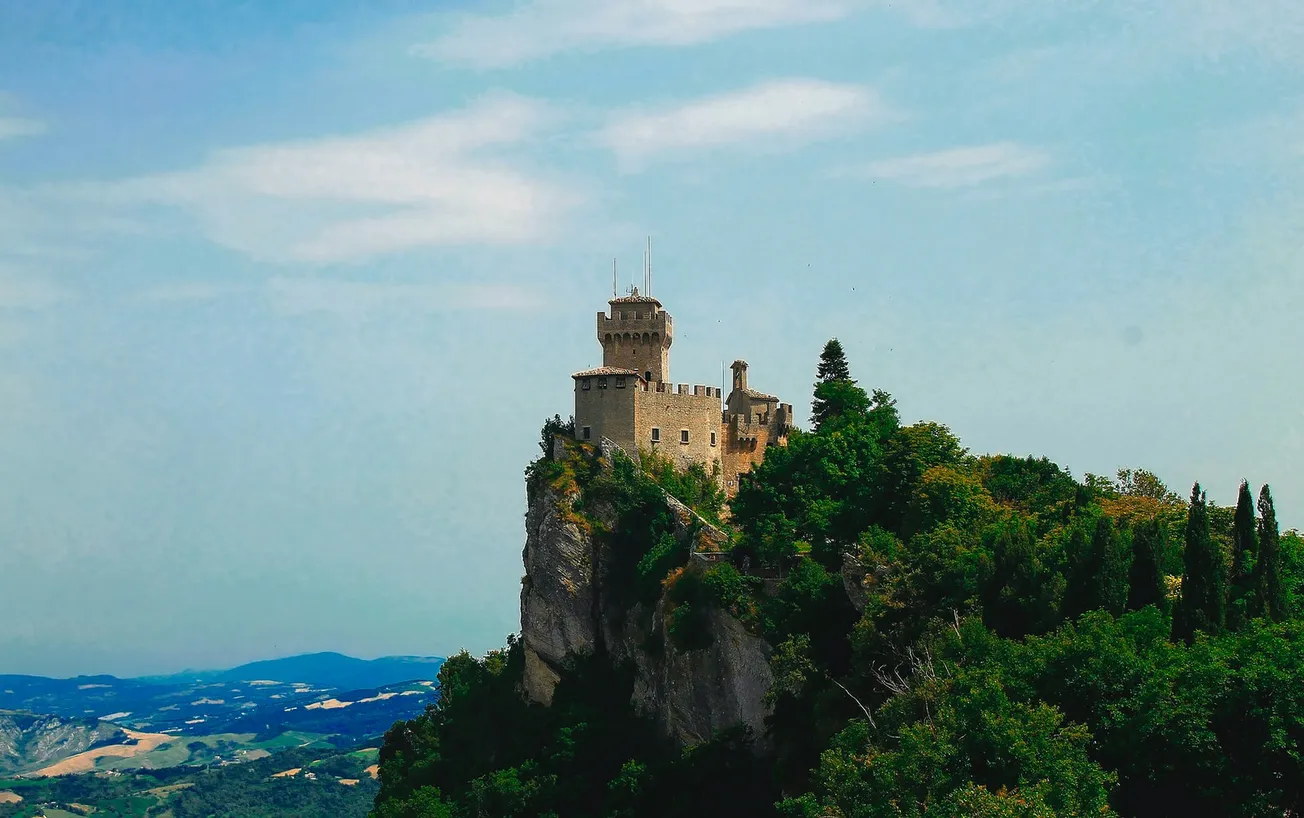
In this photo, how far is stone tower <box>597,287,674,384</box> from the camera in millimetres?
86500

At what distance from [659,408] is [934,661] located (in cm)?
3602

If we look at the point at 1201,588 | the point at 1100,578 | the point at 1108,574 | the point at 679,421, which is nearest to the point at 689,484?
the point at 679,421

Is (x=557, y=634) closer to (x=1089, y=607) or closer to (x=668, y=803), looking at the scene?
(x=668, y=803)

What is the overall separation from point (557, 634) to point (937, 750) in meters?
44.3

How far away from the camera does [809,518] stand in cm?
Result: 7175

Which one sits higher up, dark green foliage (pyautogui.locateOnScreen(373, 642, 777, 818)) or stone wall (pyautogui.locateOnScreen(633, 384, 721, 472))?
stone wall (pyautogui.locateOnScreen(633, 384, 721, 472))

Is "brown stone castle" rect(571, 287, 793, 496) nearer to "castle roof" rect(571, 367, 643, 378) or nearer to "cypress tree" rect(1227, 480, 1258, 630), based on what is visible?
"castle roof" rect(571, 367, 643, 378)

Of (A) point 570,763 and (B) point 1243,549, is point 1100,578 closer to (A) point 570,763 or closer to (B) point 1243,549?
(B) point 1243,549

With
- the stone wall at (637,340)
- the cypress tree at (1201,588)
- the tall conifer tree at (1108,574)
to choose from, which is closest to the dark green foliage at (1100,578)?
the tall conifer tree at (1108,574)

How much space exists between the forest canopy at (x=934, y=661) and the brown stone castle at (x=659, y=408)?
2338 millimetres

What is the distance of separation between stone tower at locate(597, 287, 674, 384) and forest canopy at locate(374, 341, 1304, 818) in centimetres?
521

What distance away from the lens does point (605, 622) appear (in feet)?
274

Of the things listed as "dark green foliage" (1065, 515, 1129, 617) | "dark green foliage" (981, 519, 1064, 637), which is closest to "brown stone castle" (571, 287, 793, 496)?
"dark green foliage" (981, 519, 1064, 637)

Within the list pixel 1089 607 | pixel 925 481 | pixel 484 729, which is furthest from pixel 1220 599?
pixel 484 729
